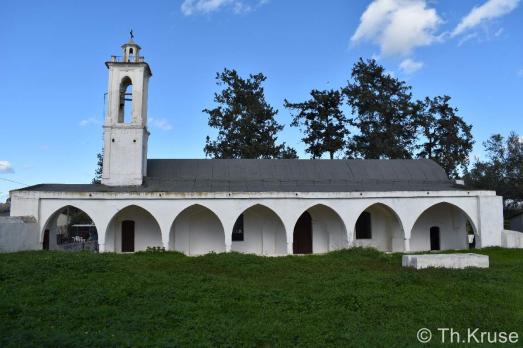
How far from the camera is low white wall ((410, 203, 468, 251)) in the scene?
23938mm

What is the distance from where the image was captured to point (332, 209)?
21797 millimetres

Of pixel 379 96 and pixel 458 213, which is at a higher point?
pixel 379 96

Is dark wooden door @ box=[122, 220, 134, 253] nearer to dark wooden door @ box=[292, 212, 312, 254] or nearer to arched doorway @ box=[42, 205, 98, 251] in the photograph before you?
arched doorway @ box=[42, 205, 98, 251]

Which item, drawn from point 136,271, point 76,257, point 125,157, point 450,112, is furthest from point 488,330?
point 450,112

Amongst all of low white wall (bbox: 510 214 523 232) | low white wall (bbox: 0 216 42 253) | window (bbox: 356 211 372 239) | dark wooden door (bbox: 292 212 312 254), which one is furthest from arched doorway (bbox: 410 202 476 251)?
low white wall (bbox: 0 216 42 253)

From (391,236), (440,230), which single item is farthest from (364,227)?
(440,230)

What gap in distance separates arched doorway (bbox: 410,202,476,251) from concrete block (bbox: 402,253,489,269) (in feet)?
27.0

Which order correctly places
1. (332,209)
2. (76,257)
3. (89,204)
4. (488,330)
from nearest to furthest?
(488,330)
(76,257)
(89,204)
(332,209)

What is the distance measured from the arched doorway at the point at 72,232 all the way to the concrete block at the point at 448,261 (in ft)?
52.8

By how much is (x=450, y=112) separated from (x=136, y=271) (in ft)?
98.8

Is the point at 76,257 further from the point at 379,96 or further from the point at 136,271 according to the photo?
the point at 379,96

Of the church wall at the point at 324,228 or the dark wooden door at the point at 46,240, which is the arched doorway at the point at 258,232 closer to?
the church wall at the point at 324,228

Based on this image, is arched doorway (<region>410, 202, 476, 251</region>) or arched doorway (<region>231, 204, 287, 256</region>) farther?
arched doorway (<region>410, 202, 476, 251</region>)

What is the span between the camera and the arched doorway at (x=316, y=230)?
906 inches
